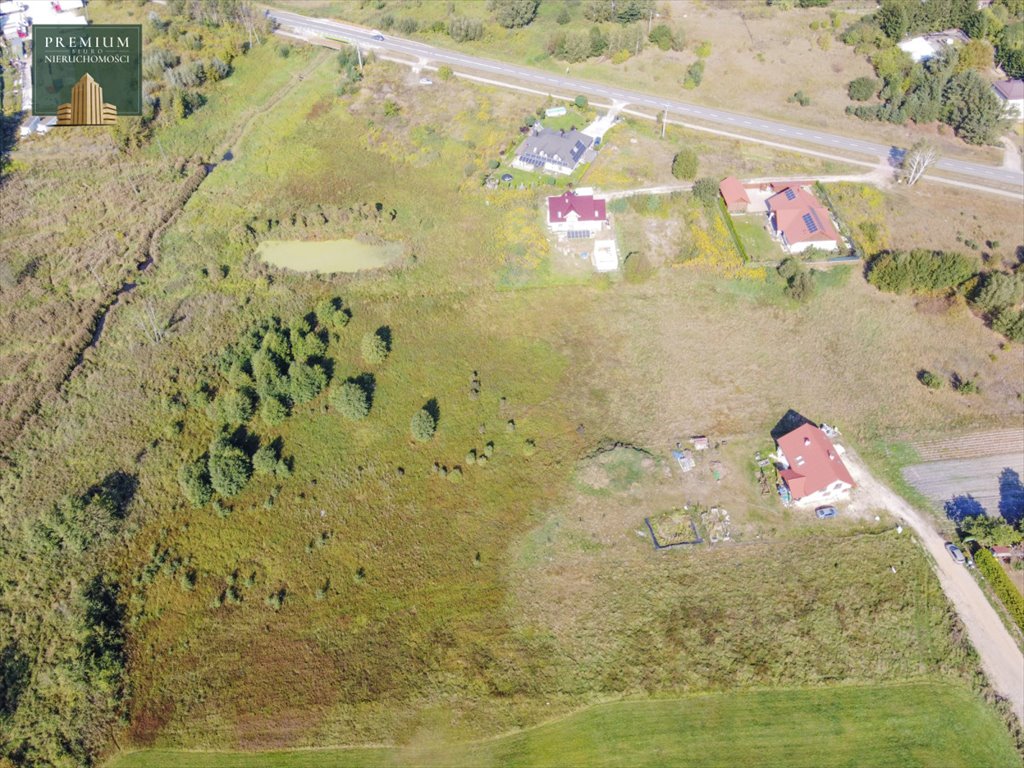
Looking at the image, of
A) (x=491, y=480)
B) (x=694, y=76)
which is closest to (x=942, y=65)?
(x=694, y=76)

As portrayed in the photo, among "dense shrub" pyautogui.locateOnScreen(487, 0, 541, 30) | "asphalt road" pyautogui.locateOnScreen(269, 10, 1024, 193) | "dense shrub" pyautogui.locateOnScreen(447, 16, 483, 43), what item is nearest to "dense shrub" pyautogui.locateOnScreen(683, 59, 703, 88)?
"asphalt road" pyautogui.locateOnScreen(269, 10, 1024, 193)

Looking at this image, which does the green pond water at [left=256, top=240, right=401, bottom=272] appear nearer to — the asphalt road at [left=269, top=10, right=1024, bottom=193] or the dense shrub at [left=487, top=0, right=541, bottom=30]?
the asphalt road at [left=269, top=10, right=1024, bottom=193]

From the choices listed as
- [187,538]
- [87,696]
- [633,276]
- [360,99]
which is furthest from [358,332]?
[360,99]

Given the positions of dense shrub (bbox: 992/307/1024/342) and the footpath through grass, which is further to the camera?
dense shrub (bbox: 992/307/1024/342)

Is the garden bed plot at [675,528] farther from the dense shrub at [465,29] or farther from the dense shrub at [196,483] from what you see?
the dense shrub at [465,29]

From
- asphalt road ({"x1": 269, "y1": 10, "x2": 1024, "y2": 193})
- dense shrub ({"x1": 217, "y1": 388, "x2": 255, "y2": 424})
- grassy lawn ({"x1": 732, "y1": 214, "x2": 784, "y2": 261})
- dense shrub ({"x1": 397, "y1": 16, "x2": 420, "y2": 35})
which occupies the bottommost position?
dense shrub ({"x1": 217, "y1": 388, "x2": 255, "y2": 424})
